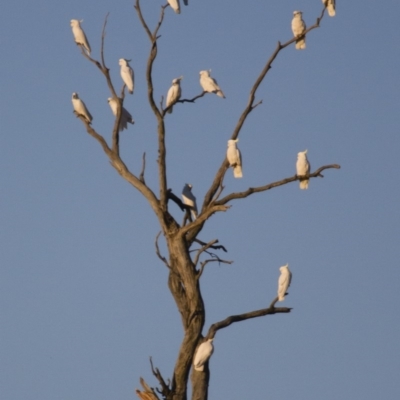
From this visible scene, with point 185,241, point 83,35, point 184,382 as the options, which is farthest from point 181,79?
point 184,382

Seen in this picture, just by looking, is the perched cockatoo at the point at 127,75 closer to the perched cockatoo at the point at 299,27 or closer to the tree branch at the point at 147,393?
the perched cockatoo at the point at 299,27

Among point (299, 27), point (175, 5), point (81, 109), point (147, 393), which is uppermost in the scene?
point (175, 5)

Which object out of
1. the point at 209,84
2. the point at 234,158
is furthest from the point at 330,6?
the point at 234,158

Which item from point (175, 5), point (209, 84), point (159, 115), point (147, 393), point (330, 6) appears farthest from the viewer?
point (209, 84)

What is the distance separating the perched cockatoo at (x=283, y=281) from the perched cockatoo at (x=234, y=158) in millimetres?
1165

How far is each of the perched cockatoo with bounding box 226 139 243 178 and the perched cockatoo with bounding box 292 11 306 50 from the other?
1513 mm

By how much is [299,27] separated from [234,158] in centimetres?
204

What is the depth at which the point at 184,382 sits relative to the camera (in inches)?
463

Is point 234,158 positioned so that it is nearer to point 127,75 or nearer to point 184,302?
point 184,302

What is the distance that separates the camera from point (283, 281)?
42.4 feet

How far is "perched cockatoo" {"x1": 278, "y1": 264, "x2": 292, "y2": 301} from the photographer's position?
12.6 m

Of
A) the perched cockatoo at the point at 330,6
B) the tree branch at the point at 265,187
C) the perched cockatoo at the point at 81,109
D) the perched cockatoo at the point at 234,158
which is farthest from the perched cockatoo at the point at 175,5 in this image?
the tree branch at the point at 265,187

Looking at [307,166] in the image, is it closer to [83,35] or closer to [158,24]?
[158,24]

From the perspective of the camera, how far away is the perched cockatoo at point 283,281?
12.6m
